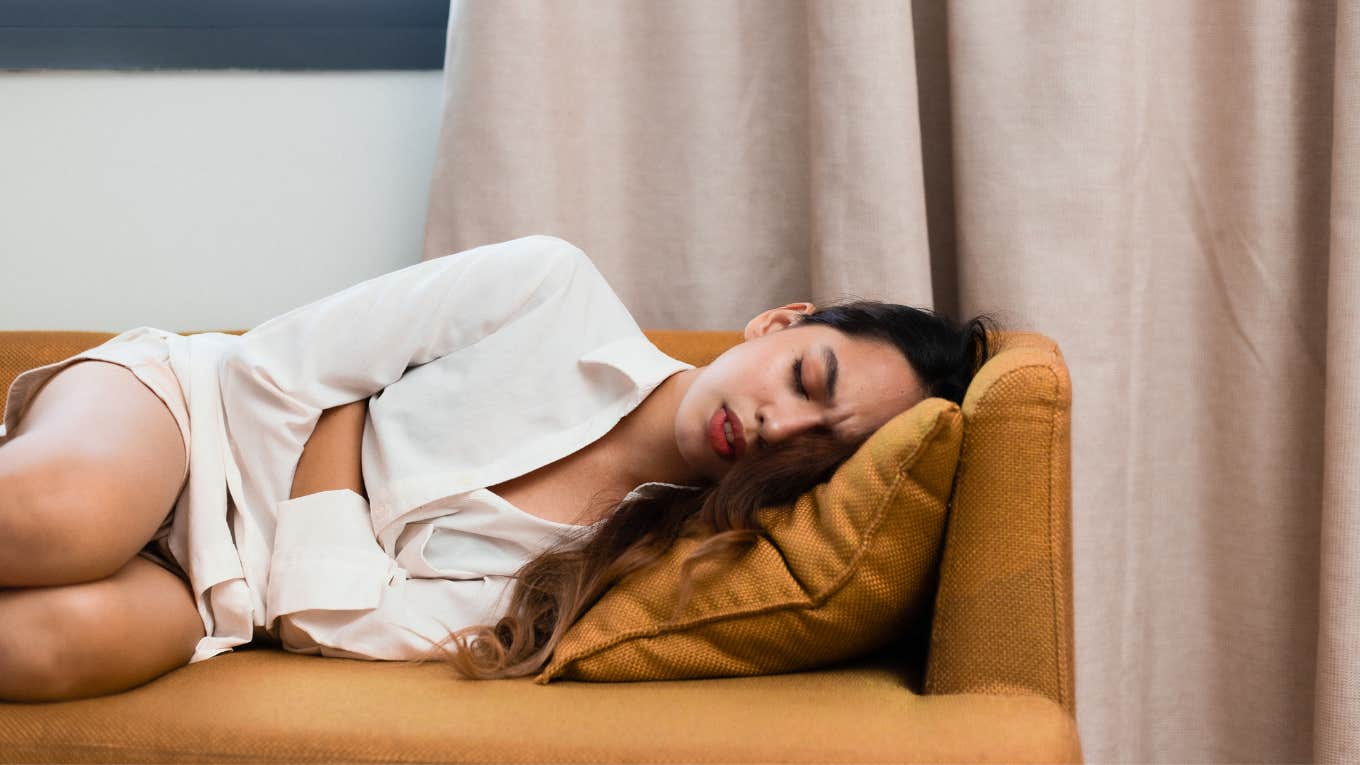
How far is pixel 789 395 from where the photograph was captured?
3.61 ft

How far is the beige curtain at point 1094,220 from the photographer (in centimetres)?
140

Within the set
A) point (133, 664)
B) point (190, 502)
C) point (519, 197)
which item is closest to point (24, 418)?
point (190, 502)

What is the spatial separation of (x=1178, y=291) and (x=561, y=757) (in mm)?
1149

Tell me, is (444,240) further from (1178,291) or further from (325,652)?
Result: (1178,291)

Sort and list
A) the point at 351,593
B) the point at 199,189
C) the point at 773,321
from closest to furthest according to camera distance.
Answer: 1. the point at 351,593
2. the point at 773,321
3. the point at 199,189

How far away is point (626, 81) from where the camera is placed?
158 cm

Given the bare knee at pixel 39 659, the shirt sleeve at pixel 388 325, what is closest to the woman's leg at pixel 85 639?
the bare knee at pixel 39 659

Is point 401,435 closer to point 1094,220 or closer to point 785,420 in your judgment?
point 785,420

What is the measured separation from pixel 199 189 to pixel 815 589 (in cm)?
121

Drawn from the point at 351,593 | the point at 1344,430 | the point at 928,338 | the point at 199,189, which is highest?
the point at 199,189

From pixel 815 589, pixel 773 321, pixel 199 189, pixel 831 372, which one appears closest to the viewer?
pixel 815 589

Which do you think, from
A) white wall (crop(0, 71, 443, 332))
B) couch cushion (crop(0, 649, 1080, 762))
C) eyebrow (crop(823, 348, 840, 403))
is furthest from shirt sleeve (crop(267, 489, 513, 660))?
white wall (crop(0, 71, 443, 332))

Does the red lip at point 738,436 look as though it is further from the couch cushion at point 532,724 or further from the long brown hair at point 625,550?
the couch cushion at point 532,724

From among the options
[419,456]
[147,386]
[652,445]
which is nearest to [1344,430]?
[652,445]
